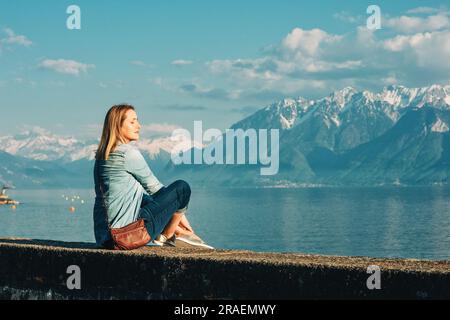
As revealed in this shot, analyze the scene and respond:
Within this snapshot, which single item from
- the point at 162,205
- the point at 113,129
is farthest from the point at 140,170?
the point at 113,129

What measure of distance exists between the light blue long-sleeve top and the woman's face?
0.14m

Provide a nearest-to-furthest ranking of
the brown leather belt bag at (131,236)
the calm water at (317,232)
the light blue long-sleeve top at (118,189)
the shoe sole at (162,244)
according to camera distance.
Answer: the brown leather belt bag at (131,236), the light blue long-sleeve top at (118,189), the shoe sole at (162,244), the calm water at (317,232)

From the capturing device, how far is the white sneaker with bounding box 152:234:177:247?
13.9 meters

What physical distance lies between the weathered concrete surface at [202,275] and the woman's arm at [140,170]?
1.10 metres

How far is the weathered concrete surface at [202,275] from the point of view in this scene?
1009cm

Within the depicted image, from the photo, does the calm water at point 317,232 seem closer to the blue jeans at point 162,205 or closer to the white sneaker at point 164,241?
the white sneaker at point 164,241

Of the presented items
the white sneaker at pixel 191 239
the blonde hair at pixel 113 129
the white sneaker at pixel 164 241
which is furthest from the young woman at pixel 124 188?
the white sneaker at pixel 191 239

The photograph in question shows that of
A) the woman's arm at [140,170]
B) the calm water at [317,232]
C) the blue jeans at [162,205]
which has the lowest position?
the calm water at [317,232]

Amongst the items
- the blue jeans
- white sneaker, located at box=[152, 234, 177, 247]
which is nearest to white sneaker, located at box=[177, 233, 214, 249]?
white sneaker, located at box=[152, 234, 177, 247]

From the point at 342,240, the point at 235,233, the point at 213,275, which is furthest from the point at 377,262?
the point at 235,233

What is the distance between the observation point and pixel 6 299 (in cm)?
1338

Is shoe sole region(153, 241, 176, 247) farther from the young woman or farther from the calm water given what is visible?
the calm water

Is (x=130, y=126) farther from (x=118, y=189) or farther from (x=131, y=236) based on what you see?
(x=131, y=236)

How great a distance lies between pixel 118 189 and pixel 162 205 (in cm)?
80
